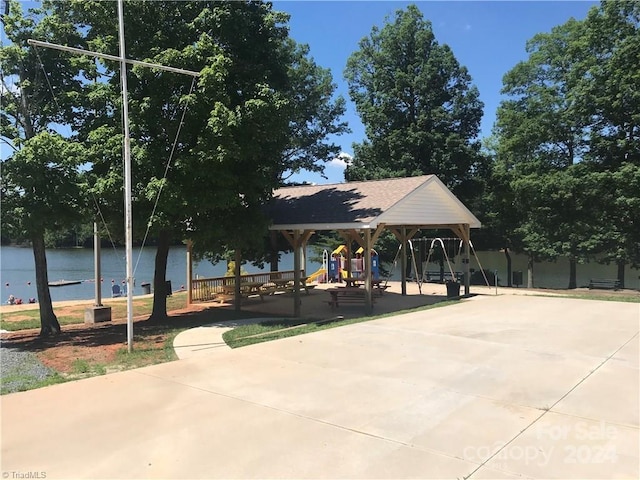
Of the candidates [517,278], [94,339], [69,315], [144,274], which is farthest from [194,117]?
[144,274]

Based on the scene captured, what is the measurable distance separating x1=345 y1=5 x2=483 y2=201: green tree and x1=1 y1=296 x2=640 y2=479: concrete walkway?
19.2 m

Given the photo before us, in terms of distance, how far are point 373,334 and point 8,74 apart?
1010 cm

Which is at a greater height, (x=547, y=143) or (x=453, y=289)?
(x=547, y=143)

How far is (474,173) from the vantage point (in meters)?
28.1

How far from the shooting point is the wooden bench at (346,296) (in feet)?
50.6

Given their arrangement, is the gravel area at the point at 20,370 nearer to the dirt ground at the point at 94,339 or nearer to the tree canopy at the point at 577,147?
the dirt ground at the point at 94,339

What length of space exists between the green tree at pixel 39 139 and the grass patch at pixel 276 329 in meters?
4.52

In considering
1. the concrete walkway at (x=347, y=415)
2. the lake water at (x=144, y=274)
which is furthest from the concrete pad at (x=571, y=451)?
the lake water at (x=144, y=274)

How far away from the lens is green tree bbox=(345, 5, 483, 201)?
27.4 metres

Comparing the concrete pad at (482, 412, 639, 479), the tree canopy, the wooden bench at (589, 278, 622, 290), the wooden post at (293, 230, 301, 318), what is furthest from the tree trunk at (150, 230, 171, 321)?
the wooden bench at (589, 278, 622, 290)

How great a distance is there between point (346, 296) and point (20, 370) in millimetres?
9728

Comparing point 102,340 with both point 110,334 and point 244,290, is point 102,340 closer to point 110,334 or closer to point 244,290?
point 110,334

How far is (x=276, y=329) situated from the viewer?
11.5 metres

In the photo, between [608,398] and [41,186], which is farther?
[41,186]
